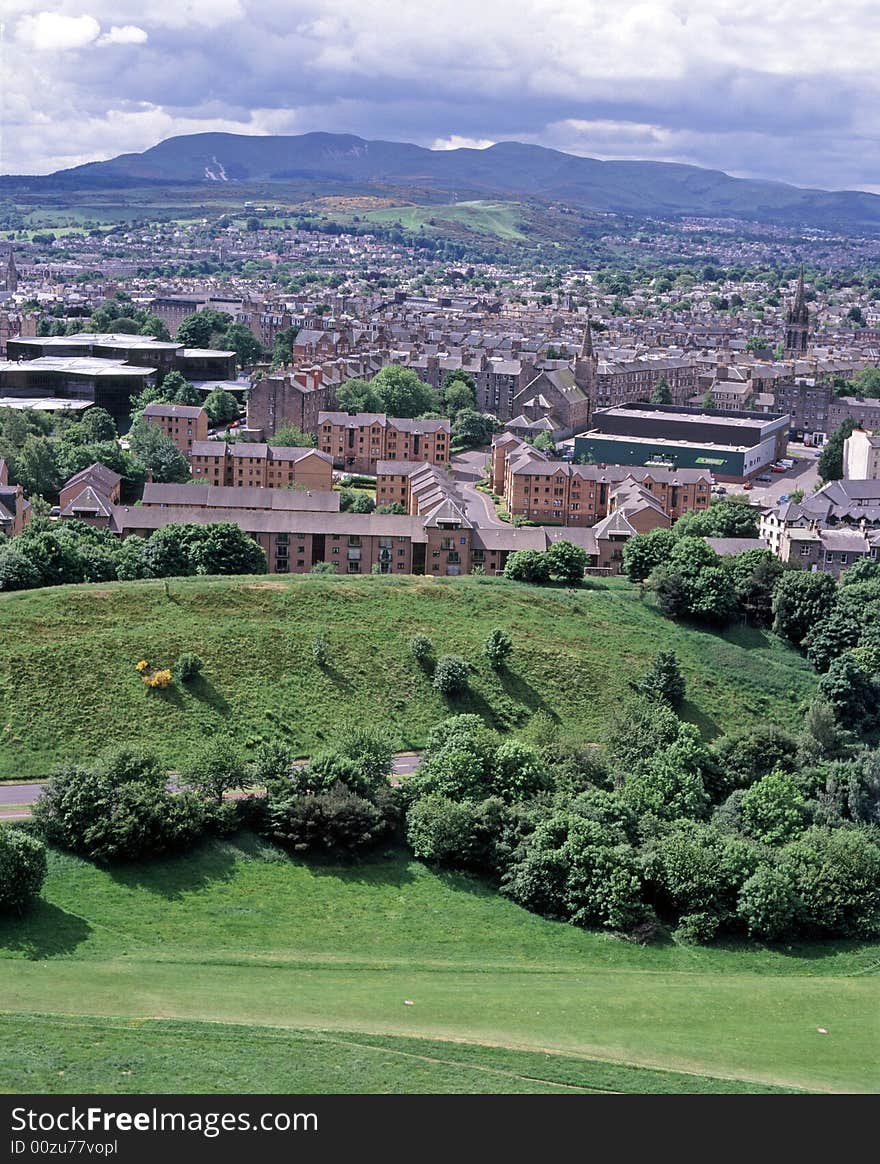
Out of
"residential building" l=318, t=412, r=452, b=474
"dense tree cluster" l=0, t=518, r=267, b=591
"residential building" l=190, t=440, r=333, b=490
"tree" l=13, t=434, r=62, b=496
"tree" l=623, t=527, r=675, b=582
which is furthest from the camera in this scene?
"residential building" l=318, t=412, r=452, b=474

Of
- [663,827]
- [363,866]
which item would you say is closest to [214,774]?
[363,866]

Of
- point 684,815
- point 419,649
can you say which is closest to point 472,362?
point 419,649

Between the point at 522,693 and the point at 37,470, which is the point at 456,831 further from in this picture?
the point at 37,470

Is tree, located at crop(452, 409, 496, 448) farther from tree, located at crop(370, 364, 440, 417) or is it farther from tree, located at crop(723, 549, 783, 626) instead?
tree, located at crop(723, 549, 783, 626)

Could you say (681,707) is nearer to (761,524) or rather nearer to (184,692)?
(184,692)

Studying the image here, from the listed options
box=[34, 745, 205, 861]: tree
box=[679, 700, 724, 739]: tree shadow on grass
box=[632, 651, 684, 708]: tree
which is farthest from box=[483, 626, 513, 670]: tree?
box=[34, 745, 205, 861]: tree

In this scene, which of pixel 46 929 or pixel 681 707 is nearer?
pixel 46 929
